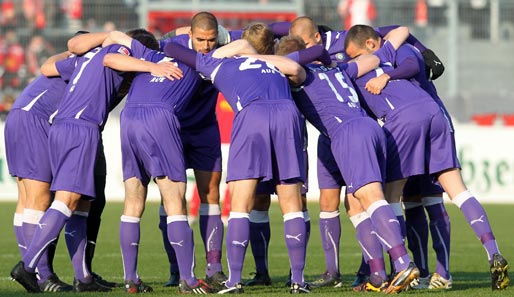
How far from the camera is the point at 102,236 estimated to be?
1592cm

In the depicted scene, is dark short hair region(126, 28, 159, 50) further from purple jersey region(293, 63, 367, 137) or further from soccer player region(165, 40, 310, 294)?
purple jersey region(293, 63, 367, 137)

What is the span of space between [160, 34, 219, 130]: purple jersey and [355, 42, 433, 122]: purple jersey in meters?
1.33

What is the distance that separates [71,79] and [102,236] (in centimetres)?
664

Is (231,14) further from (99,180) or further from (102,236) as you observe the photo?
(99,180)

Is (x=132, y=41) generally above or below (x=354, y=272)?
above

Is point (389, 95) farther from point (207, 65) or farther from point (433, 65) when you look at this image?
point (207, 65)

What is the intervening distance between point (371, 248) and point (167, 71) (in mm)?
2285

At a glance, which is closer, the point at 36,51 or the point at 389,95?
the point at 389,95

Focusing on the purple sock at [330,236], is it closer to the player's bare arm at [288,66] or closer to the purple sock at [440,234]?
the purple sock at [440,234]

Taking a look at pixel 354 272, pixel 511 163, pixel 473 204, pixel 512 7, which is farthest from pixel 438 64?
pixel 512 7

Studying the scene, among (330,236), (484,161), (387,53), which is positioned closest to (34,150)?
(330,236)

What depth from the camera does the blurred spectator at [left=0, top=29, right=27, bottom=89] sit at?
2580cm

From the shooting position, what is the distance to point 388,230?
8.82 metres

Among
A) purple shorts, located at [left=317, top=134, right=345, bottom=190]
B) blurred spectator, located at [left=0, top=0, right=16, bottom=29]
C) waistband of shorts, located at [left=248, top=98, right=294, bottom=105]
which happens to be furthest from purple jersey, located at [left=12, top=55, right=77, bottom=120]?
blurred spectator, located at [left=0, top=0, right=16, bottom=29]
